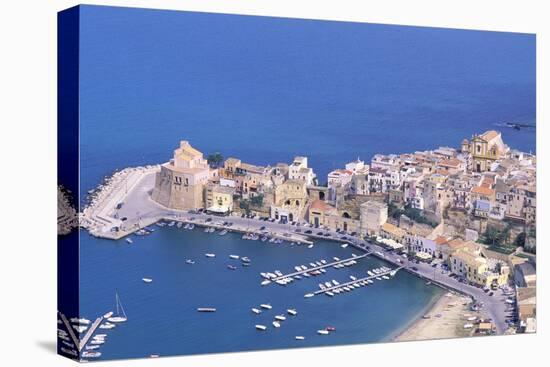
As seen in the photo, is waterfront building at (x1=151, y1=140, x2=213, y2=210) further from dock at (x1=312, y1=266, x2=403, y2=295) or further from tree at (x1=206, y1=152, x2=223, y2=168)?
dock at (x1=312, y1=266, x2=403, y2=295)

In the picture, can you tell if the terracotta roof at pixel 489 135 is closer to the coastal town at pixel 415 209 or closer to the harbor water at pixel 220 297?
the coastal town at pixel 415 209

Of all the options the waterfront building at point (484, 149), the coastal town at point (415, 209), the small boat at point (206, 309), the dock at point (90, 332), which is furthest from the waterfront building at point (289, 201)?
the dock at point (90, 332)

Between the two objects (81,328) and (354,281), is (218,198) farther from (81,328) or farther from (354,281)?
(81,328)

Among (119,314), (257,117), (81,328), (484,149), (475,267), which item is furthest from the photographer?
(484,149)

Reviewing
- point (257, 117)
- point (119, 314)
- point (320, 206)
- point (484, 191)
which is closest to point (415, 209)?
point (484, 191)

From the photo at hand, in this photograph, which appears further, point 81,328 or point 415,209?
point 415,209

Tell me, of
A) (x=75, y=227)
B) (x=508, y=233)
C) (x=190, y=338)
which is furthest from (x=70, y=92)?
(x=508, y=233)

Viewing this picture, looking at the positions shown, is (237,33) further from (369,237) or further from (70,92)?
(369,237)
